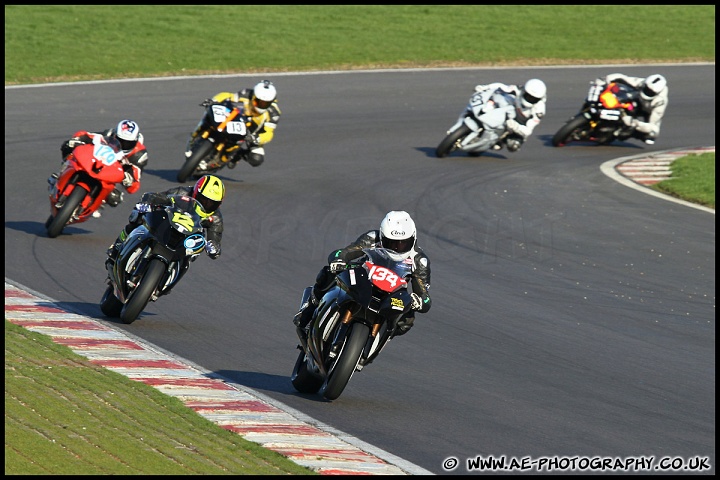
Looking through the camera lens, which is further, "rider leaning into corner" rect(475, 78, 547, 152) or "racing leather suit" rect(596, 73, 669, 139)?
"racing leather suit" rect(596, 73, 669, 139)

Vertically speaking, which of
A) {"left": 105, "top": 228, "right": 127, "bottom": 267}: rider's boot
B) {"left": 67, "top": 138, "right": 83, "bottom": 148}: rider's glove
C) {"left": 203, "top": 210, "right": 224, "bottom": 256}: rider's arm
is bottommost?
{"left": 105, "top": 228, "right": 127, "bottom": 267}: rider's boot

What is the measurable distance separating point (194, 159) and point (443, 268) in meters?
5.54

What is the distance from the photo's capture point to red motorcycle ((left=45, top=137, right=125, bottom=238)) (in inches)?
597

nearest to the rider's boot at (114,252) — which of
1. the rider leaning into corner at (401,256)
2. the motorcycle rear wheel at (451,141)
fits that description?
the rider leaning into corner at (401,256)

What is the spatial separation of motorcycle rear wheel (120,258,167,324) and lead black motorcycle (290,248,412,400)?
7.82 ft

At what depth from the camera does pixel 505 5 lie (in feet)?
131

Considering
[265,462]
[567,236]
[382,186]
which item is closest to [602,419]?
[265,462]

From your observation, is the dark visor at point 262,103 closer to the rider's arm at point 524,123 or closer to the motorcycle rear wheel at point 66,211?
the rider's arm at point 524,123

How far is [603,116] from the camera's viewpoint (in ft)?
77.2

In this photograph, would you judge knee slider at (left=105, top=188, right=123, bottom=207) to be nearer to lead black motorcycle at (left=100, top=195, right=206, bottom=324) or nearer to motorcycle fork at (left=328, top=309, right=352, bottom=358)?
lead black motorcycle at (left=100, top=195, right=206, bottom=324)

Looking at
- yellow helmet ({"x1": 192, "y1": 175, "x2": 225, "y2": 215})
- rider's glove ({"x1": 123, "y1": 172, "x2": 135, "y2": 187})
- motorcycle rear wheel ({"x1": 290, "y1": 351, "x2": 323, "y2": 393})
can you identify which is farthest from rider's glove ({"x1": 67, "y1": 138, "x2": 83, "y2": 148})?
motorcycle rear wheel ({"x1": 290, "y1": 351, "x2": 323, "y2": 393})

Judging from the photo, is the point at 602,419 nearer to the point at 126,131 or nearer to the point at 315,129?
the point at 126,131

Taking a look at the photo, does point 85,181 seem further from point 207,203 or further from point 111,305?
point 207,203

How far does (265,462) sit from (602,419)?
112 inches
